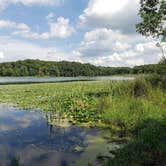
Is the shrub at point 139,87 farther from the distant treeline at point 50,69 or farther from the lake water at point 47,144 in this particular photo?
the distant treeline at point 50,69

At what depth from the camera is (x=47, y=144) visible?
32.0 feet

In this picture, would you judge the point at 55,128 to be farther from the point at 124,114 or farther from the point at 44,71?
the point at 44,71

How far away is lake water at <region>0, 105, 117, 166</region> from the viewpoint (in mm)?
8059

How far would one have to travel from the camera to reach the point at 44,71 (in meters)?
132

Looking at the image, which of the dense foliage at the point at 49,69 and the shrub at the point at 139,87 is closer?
the shrub at the point at 139,87

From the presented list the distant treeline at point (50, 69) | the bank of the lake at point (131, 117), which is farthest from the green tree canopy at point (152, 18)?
the distant treeline at point (50, 69)

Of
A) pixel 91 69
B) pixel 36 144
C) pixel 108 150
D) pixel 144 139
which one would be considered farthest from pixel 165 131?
pixel 91 69

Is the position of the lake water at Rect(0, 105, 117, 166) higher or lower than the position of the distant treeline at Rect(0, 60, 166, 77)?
lower

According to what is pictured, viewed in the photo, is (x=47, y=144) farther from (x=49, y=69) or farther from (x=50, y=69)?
(x=50, y=69)

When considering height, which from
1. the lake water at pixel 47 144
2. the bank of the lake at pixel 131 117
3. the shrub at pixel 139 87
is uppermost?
the shrub at pixel 139 87

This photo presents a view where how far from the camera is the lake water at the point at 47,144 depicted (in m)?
8.06

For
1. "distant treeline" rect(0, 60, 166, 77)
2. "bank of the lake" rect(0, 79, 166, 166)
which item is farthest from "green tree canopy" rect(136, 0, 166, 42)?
"distant treeline" rect(0, 60, 166, 77)

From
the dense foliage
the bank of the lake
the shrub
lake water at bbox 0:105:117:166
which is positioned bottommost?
lake water at bbox 0:105:117:166

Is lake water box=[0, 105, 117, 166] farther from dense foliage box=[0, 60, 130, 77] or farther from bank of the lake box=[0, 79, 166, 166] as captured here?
dense foliage box=[0, 60, 130, 77]
